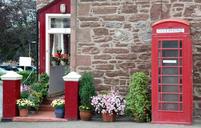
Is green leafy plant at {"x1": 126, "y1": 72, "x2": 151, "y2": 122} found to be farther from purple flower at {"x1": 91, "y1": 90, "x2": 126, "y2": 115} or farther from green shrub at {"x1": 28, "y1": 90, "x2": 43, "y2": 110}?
green shrub at {"x1": 28, "y1": 90, "x2": 43, "y2": 110}

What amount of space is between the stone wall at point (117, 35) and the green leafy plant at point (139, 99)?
2.04 ft

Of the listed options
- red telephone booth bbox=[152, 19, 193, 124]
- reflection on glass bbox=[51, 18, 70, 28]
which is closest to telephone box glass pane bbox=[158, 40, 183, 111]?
red telephone booth bbox=[152, 19, 193, 124]

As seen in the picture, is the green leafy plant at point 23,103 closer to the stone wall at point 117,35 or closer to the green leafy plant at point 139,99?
the stone wall at point 117,35

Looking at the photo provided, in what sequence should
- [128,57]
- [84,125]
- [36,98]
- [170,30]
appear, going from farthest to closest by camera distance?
[36,98]
[128,57]
[84,125]
[170,30]

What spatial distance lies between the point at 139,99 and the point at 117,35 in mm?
1887

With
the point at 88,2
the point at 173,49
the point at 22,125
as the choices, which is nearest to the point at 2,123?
the point at 22,125

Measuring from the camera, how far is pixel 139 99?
12398mm

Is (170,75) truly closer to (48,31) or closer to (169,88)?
(169,88)

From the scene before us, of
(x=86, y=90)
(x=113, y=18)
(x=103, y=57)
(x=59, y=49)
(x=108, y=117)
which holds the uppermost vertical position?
(x=113, y=18)

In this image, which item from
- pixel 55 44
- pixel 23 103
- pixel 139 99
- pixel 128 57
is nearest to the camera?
pixel 139 99

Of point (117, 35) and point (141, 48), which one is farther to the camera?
point (117, 35)

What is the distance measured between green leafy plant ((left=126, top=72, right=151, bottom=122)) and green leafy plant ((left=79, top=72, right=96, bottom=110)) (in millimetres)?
976

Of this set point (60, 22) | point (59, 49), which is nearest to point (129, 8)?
point (60, 22)

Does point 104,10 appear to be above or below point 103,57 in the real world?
above
